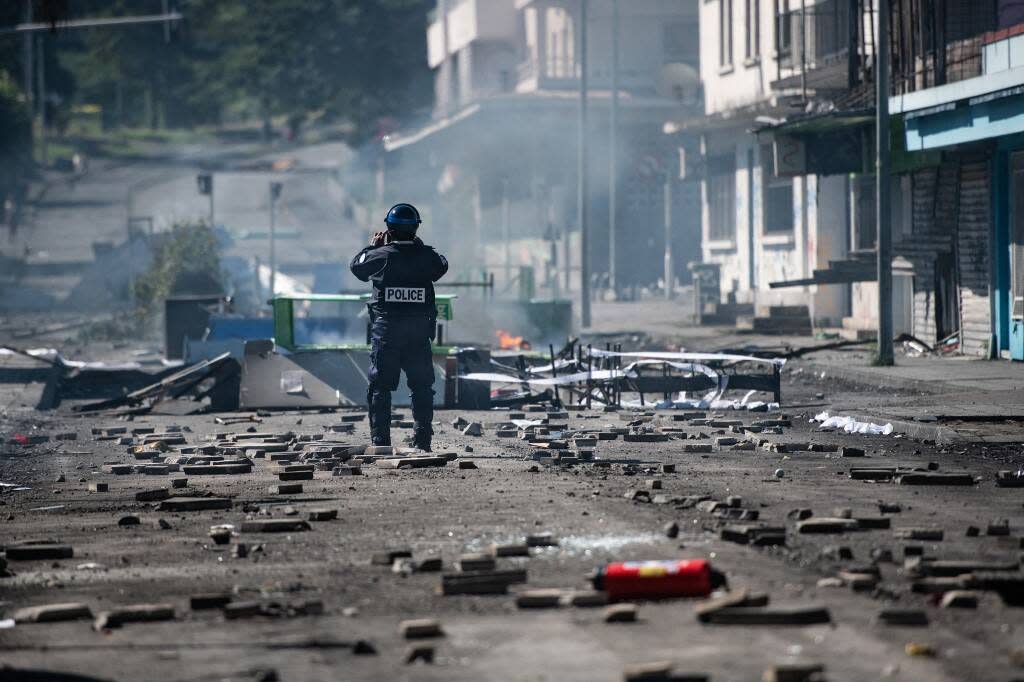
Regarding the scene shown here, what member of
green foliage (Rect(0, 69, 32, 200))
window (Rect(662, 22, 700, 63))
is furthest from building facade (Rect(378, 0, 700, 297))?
green foliage (Rect(0, 69, 32, 200))

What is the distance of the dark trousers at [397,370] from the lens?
13.4 m

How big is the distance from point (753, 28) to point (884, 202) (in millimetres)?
16016

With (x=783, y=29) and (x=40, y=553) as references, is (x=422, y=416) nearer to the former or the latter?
(x=40, y=553)

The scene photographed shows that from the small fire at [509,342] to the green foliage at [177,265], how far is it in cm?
967

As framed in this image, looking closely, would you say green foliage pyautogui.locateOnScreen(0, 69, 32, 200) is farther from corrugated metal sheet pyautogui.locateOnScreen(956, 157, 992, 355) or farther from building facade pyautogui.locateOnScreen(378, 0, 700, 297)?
corrugated metal sheet pyautogui.locateOnScreen(956, 157, 992, 355)

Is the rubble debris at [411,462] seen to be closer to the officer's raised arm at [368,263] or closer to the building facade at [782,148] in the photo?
the officer's raised arm at [368,263]

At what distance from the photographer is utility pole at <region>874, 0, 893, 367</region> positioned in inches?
824

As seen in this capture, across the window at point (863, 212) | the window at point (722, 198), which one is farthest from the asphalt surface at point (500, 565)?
the window at point (722, 198)

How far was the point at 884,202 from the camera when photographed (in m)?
21.3

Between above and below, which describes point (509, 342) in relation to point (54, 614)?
above

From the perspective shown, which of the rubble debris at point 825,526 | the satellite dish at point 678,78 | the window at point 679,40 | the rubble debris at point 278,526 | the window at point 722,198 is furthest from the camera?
the window at point 679,40

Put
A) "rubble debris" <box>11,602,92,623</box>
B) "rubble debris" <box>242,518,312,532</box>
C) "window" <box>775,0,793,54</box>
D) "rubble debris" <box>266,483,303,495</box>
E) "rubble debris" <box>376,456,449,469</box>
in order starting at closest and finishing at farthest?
"rubble debris" <box>11,602,92,623</box>
"rubble debris" <box>242,518,312,532</box>
"rubble debris" <box>266,483,303,495</box>
"rubble debris" <box>376,456,449,469</box>
"window" <box>775,0,793,54</box>

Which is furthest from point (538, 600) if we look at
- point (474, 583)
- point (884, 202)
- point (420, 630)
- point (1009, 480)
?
point (884, 202)

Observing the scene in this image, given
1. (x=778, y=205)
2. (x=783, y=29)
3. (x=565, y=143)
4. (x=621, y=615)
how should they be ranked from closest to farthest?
1. (x=621, y=615)
2. (x=783, y=29)
3. (x=778, y=205)
4. (x=565, y=143)
